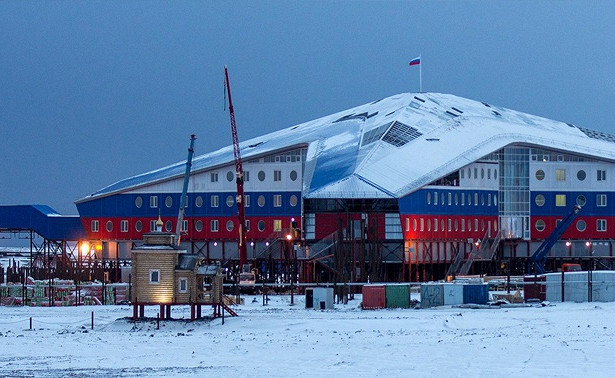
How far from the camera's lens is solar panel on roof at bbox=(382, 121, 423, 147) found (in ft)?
389

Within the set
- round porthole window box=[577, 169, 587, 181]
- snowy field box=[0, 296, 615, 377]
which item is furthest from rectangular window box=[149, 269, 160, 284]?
round porthole window box=[577, 169, 587, 181]

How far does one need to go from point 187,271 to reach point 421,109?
5819cm

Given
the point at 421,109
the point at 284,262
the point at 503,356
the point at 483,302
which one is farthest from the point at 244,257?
the point at 503,356

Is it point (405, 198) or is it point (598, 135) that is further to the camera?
point (598, 135)

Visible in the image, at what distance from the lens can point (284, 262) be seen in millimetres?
118125

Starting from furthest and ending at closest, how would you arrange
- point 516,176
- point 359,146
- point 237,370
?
point 516,176, point 359,146, point 237,370

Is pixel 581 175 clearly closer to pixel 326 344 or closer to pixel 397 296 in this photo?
pixel 397 296

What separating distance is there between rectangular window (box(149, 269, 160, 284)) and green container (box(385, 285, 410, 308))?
50.5ft

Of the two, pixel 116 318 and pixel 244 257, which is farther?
pixel 244 257

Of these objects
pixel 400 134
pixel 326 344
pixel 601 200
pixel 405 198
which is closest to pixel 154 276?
pixel 326 344

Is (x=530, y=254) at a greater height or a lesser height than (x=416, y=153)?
lesser

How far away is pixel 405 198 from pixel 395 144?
7.37m

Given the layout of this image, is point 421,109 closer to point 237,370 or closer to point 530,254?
point 530,254

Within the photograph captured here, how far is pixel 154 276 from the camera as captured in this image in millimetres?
75062
